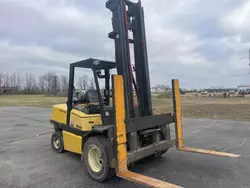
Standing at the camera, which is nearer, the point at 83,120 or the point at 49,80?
the point at 83,120

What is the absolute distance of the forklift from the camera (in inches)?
143

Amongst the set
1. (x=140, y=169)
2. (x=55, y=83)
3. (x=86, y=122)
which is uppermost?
(x=55, y=83)

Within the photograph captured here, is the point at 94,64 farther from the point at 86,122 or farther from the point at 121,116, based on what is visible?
the point at 121,116

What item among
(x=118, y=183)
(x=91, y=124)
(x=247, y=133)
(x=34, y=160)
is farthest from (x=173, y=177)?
(x=247, y=133)

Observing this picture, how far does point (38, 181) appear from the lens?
412 cm

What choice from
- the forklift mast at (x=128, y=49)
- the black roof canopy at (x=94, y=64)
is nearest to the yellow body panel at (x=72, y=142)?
the forklift mast at (x=128, y=49)

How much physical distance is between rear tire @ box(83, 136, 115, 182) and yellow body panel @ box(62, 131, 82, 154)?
17.4 inches

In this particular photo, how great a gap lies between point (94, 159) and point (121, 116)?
1.33m

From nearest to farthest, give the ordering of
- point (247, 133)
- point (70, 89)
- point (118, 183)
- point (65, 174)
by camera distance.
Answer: point (118, 183) < point (65, 174) < point (70, 89) < point (247, 133)

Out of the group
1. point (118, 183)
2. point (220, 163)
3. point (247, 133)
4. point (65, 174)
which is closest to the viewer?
point (118, 183)

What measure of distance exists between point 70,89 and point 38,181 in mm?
2160

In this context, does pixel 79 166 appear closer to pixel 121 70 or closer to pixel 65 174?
pixel 65 174

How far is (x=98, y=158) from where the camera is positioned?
432cm

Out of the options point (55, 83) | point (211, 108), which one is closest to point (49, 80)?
point (55, 83)
